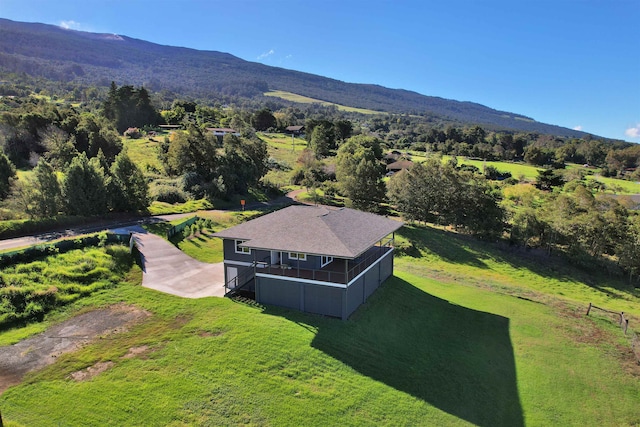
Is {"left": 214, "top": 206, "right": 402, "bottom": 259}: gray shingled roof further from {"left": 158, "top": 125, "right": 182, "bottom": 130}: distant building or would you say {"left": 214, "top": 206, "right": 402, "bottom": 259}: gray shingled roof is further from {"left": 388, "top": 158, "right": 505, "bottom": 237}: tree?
{"left": 158, "top": 125, "right": 182, "bottom": 130}: distant building

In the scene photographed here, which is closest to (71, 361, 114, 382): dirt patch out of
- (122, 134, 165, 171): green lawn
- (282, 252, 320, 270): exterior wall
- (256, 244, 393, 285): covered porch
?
(256, 244, 393, 285): covered porch

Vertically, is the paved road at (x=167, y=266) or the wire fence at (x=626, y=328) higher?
the paved road at (x=167, y=266)

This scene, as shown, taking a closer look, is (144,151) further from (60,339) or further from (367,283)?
(367,283)

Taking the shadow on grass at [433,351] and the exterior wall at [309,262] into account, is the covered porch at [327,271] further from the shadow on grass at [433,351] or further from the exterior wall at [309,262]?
the shadow on grass at [433,351]

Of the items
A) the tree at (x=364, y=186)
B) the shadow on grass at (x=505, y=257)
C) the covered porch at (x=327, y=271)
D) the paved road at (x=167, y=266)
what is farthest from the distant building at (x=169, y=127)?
the covered porch at (x=327, y=271)

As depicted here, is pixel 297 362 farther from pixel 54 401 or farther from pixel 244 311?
pixel 54 401

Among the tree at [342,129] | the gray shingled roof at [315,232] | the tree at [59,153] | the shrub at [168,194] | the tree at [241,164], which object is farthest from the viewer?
the tree at [342,129]

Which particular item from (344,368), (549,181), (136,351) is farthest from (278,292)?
(549,181)
